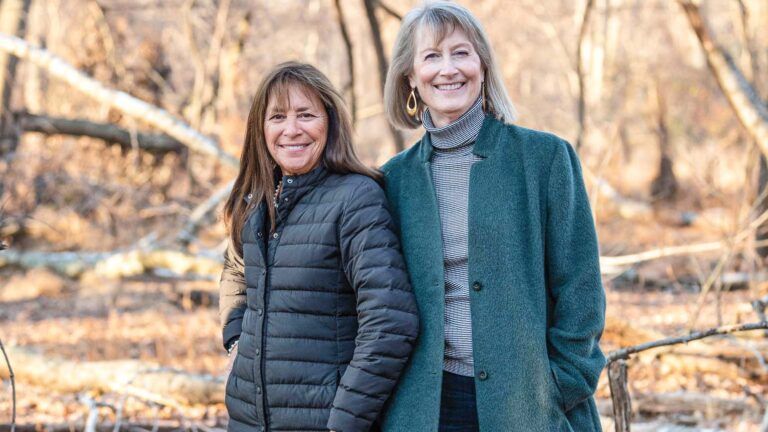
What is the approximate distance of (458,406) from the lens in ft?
8.55

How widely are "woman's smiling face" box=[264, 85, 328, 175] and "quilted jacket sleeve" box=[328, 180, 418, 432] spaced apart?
0.37 meters

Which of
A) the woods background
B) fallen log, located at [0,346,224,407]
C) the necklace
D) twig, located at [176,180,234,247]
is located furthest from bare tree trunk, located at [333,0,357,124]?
twig, located at [176,180,234,247]

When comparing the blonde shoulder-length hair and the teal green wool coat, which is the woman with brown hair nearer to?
the teal green wool coat

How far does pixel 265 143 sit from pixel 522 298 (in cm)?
103

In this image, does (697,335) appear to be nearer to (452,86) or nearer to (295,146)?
(452,86)

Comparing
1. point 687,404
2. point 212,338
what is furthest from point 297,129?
point 212,338

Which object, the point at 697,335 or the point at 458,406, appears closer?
the point at 458,406

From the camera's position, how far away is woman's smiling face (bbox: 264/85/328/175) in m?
2.86

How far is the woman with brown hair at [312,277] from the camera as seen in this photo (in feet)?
8.36

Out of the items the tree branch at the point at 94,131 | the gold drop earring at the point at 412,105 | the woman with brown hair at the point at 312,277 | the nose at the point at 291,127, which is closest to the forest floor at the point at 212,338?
the woman with brown hair at the point at 312,277

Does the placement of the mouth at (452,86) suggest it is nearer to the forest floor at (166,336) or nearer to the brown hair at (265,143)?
the brown hair at (265,143)


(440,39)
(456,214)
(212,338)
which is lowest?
(212,338)

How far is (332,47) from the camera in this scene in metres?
30.0

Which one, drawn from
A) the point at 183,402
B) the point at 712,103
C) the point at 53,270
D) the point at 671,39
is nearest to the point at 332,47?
the point at 671,39
